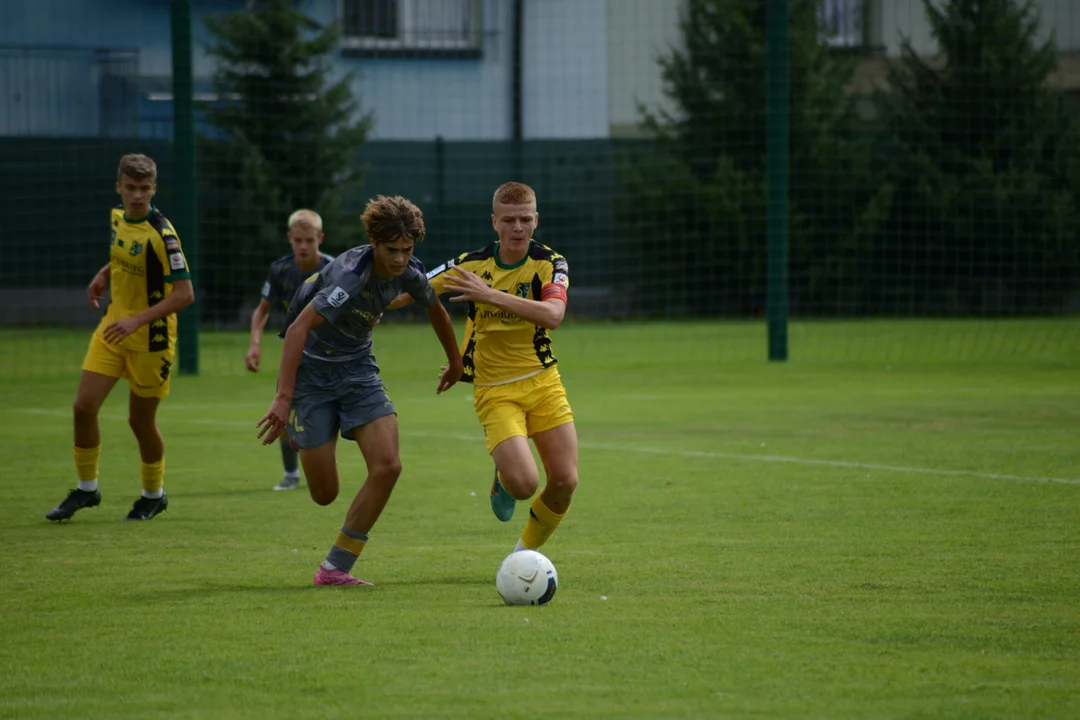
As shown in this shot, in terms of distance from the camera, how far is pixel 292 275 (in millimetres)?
10641

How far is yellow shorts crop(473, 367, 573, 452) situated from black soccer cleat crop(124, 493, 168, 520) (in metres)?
2.65

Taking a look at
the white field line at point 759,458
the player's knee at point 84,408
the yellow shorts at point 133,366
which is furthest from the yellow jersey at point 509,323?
the white field line at point 759,458

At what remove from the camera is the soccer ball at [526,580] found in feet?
20.0

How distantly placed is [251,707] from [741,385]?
12.9 m

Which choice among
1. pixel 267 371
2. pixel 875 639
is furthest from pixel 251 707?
pixel 267 371

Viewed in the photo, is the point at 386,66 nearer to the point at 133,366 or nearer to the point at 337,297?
the point at 133,366

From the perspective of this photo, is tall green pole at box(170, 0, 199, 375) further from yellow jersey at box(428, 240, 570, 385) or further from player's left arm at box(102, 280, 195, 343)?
yellow jersey at box(428, 240, 570, 385)

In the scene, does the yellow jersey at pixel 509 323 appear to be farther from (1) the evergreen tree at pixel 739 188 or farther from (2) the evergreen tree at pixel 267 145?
(1) the evergreen tree at pixel 739 188

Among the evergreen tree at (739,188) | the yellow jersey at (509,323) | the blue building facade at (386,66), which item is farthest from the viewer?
the blue building facade at (386,66)

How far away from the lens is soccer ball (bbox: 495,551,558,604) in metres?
6.09

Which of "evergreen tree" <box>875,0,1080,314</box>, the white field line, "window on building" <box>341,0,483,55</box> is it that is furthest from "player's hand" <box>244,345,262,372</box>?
"window on building" <box>341,0,483,55</box>

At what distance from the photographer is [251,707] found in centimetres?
460

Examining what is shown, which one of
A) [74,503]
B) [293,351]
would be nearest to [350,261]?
[293,351]

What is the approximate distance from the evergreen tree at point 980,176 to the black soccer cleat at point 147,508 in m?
16.2
